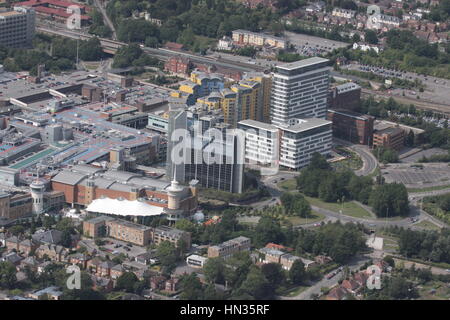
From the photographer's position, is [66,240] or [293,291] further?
[66,240]

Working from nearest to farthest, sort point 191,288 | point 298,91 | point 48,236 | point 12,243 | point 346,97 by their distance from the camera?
point 191,288, point 12,243, point 48,236, point 298,91, point 346,97

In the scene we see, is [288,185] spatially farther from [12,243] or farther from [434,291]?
[12,243]

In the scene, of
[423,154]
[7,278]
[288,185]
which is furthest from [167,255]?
[423,154]

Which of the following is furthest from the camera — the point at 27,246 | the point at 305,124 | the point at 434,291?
the point at 305,124

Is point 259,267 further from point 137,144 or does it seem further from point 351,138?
point 351,138

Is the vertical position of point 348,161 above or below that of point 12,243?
above

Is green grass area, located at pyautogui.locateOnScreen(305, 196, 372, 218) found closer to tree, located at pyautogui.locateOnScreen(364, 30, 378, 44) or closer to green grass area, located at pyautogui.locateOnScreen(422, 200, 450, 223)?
green grass area, located at pyautogui.locateOnScreen(422, 200, 450, 223)

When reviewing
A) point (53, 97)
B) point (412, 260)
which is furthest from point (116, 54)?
point (412, 260)

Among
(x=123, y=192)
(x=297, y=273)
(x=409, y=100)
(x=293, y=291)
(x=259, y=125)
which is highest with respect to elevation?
(x=259, y=125)
